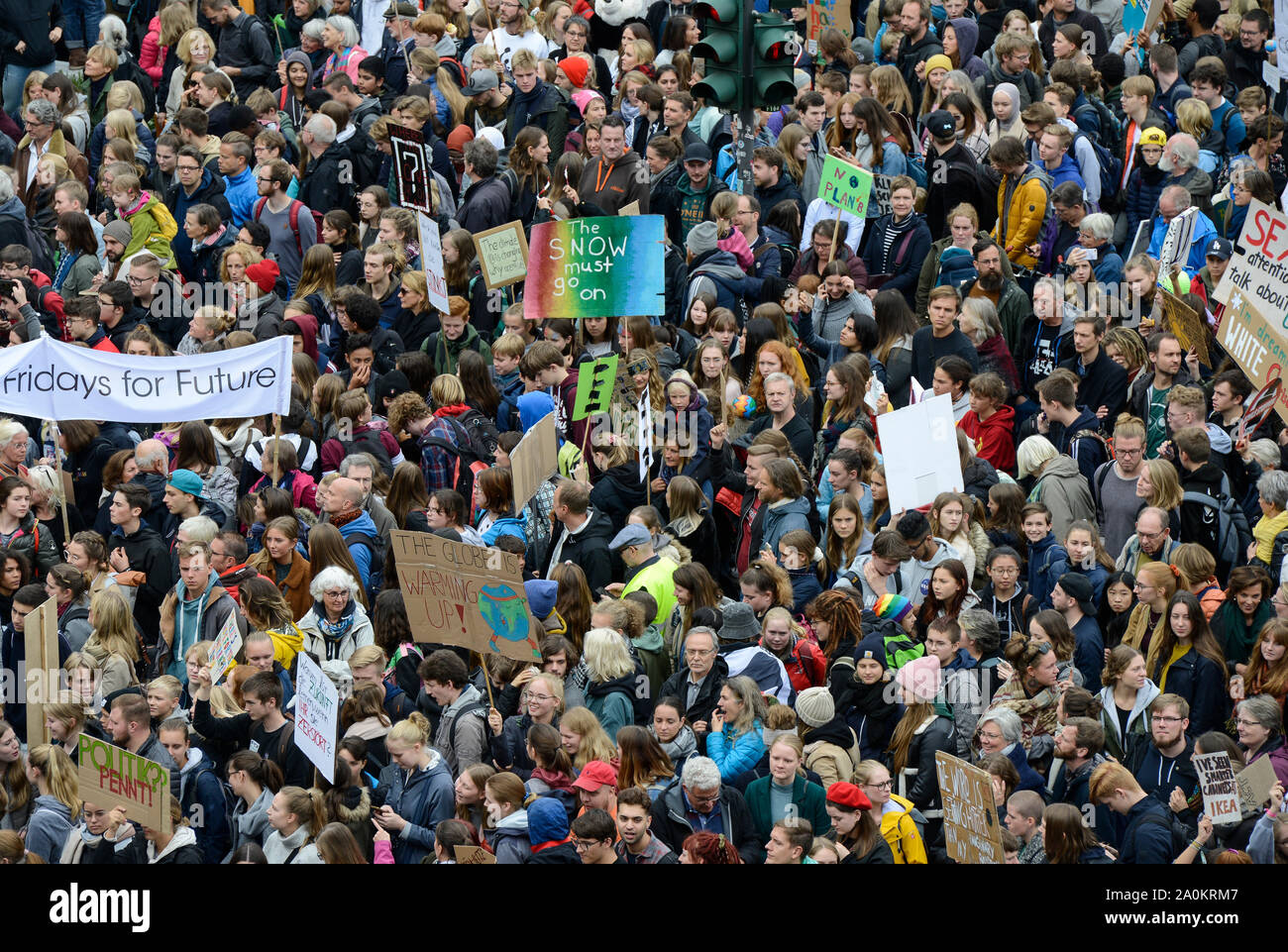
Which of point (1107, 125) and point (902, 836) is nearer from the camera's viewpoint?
point (902, 836)

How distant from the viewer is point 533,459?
1309 centimetres

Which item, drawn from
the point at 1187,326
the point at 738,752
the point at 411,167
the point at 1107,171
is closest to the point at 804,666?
the point at 738,752

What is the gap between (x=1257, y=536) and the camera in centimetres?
1277

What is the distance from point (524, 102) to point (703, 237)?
2.81 m

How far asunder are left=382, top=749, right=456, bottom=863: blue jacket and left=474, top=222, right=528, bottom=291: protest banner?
539 centimetres

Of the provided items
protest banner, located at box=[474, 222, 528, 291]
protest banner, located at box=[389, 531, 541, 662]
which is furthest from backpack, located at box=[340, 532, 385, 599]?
protest banner, located at box=[474, 222, 528, 291]

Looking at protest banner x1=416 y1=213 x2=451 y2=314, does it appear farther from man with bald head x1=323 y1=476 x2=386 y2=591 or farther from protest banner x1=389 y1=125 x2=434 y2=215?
man with bald head x1=323 y1=476 x2=386 y2=591

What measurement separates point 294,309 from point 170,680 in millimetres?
4193

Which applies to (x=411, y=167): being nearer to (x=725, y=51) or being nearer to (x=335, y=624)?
(x=725, y=51)

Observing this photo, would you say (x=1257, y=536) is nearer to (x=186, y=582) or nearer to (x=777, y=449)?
(x=777, y=449)

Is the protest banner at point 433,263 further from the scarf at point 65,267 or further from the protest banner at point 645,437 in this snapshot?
the scarf at point 65,267

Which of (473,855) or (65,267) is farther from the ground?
(65,267)

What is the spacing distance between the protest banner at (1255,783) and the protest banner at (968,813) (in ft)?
3.48

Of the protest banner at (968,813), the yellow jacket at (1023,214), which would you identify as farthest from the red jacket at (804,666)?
the yellow jacket at (1023,214)
